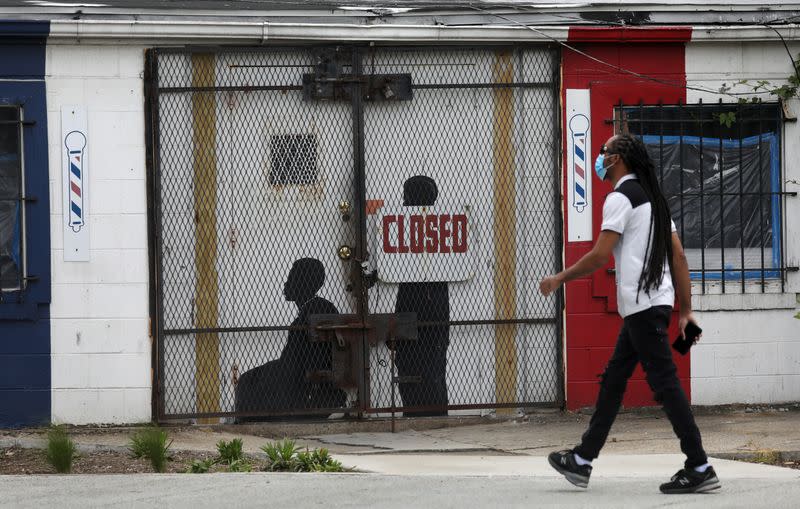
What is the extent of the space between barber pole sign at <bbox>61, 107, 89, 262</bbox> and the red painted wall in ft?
11.9

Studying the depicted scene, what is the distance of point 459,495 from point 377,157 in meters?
3.92

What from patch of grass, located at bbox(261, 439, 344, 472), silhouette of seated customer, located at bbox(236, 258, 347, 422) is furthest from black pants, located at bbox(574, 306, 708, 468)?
silhouette of seated customer, located at bbox(236, 258, 347, 422)

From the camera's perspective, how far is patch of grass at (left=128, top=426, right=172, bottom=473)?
8.02 m

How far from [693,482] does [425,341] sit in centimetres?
388

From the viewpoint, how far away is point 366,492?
22.5 ft

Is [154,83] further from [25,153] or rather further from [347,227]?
[347,227]

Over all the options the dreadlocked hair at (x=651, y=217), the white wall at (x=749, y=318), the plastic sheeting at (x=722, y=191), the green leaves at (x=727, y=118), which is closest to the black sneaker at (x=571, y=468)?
the dreadlocked hair at (x=651, y=217)

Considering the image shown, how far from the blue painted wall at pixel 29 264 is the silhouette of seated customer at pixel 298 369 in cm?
155

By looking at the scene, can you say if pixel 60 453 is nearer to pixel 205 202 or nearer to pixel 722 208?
pixel 205 202

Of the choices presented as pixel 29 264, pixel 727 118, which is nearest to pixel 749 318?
pixel 727 118

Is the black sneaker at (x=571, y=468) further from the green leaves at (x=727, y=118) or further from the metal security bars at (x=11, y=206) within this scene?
the metal security bars at (x=11, y=206)

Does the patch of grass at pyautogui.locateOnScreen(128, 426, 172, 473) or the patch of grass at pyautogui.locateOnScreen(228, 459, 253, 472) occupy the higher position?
the patch of grass at pyautogui.locateOnScreen(128, 426, 172, 473)

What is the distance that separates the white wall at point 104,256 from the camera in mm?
9898

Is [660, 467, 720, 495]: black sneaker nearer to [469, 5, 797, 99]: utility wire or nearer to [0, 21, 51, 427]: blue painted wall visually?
→ [469, 5, 797, 99]: utility wire
